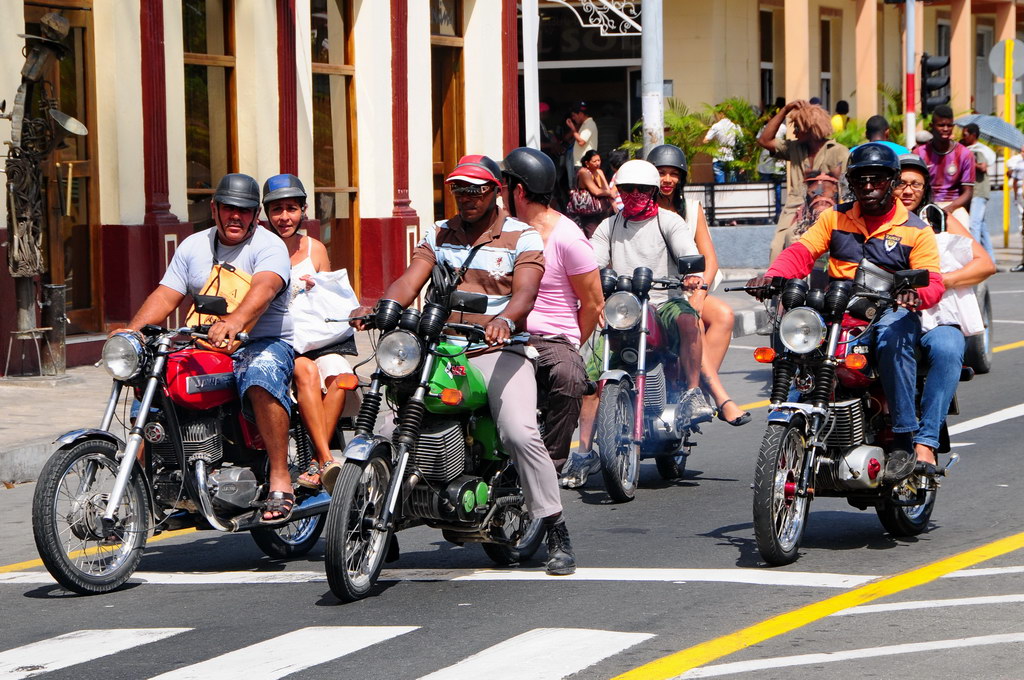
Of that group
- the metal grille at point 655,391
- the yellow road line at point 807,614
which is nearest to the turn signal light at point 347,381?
the yellow road line at point 807,614

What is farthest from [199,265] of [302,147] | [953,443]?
[302,147]

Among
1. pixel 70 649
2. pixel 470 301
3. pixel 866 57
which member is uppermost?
pixel 866 57

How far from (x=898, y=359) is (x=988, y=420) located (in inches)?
174

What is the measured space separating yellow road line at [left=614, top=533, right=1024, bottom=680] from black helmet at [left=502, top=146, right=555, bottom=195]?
2.41m

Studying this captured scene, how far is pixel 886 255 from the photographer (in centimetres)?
777

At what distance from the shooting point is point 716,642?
604 centimetres

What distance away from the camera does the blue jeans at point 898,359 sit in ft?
25.1

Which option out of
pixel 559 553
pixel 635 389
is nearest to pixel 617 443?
pixel 635 389

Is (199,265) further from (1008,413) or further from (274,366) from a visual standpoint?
(1008,413)

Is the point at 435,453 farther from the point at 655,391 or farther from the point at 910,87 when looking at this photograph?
the point at 910,87

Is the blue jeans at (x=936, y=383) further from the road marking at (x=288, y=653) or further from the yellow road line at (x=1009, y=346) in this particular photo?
the yellow road line at (x=1009, y=346)

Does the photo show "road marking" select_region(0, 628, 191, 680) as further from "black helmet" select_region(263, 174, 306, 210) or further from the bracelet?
"black helmet" select_region(263, 174, 306, 210)

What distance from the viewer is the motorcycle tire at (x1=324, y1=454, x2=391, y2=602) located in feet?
21.4

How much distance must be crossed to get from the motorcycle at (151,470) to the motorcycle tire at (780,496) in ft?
6.55
